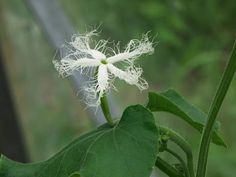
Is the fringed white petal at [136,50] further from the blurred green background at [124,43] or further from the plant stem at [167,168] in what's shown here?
the blurred green background at [124,43]

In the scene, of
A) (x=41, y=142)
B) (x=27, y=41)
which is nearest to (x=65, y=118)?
(x=41, y=142)

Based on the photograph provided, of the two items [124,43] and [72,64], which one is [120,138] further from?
[124,43]

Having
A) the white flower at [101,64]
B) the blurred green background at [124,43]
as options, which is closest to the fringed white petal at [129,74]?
the white flower at [101,64]

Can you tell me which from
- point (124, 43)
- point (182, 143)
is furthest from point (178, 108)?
point (124, 43)

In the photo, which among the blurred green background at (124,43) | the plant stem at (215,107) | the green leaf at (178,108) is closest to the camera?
the plant stem at (215,107)

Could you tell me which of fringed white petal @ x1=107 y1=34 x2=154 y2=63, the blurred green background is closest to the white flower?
fringed white petal @ x1=107 y1=34 x2=154 y2=63

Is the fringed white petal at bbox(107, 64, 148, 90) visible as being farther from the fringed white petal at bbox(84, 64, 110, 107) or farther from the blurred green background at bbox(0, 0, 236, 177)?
the blurred green background at bbox(0, 0, 236, 177)
